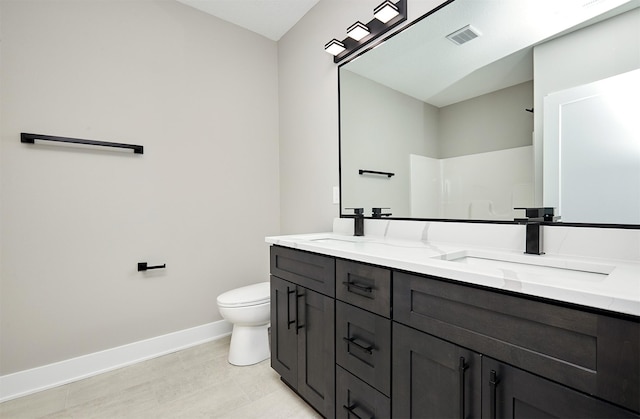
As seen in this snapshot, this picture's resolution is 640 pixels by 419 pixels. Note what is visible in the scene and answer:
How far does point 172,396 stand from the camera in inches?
63.0

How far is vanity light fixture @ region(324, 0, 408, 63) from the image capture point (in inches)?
62.1

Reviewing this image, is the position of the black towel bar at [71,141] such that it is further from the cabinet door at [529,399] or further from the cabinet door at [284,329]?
the cabinet door at [529,399]

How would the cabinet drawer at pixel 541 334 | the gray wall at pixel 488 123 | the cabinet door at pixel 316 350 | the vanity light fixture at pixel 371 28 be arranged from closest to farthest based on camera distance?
the cabinet drawer at pixel 541 334
the gray wall at pixel 488 123
the cabinet door at pixel 316 350
the vanity light fixture at pixel 371 28

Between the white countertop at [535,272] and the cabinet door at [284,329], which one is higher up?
the white countertop at [535,272]

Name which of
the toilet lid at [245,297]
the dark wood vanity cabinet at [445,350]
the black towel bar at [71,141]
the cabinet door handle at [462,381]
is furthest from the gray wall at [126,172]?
the cabinet door handle at [462,381]

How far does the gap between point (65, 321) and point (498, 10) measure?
282cm

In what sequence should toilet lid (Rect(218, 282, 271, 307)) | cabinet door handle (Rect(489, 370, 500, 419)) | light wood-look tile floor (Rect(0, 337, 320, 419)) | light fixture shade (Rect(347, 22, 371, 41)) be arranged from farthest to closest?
1. toilet lid (Rect(218, 282, 271, 307))
2. light fixture shade (Rect(347, 22, 371, 41))
3. light wood-look tile floor (Rect(0, 337, 320, 419))
4. cabinet door handle (Rect(489, 370, 500, 419))

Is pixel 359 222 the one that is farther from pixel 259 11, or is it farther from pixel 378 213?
pixel 259 11

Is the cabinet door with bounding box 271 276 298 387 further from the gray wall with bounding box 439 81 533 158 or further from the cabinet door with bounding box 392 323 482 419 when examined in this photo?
the gray wall with bounding box 439 81 533 158

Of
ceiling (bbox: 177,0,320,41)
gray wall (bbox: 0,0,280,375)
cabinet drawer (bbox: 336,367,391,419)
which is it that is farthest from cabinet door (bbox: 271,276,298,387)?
ceiling (bbox: 177,0,320,41)

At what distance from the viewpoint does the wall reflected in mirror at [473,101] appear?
1023 millimetres

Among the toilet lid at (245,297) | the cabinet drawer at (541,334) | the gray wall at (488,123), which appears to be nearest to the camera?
the cabinet drawer at (541,334)

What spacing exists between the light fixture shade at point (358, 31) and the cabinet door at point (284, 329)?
151 centimetres

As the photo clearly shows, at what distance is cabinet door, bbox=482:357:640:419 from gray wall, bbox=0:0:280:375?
1.65 m
